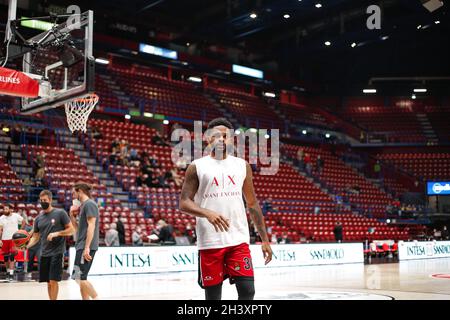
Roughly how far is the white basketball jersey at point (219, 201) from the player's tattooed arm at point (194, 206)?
0.05 m

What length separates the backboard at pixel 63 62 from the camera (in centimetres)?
1097

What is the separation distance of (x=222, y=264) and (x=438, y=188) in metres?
31.1

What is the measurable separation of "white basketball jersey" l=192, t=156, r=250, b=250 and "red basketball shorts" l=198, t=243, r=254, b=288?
6cm

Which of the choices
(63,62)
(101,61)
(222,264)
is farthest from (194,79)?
(222,264)

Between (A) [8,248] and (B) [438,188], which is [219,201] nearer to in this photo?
(A) [8,248]

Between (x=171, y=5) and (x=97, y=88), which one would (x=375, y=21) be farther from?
(x=97, y=88)

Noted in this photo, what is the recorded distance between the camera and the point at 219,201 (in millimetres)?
5117

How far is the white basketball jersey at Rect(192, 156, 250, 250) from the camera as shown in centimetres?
508

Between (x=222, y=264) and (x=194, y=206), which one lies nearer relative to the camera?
(x=194, y=206)

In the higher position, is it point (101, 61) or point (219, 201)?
point (101, 61)

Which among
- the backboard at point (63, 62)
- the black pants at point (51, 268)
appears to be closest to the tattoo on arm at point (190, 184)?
the black pants at point (51, 268)

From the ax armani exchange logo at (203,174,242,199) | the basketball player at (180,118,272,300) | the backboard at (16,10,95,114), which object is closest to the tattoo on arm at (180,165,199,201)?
the basketball player at (180,118,272,300)

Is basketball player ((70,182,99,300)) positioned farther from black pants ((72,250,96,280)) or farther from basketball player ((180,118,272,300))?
basketball player ((180,118,272,300))

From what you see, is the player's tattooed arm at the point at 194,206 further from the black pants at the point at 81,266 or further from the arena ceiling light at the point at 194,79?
the arena ceiling light at the point at 194,79
